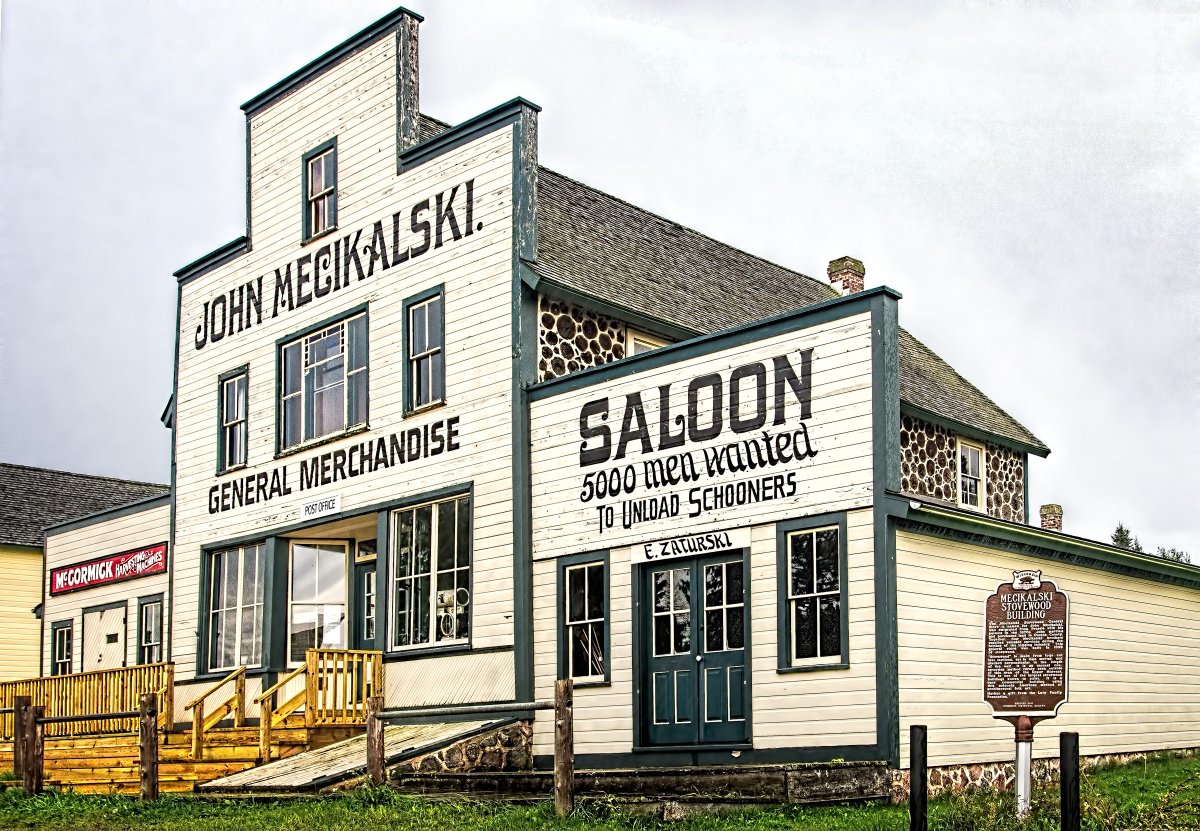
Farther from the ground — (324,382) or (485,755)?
(324,382)

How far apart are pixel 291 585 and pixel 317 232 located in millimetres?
6048

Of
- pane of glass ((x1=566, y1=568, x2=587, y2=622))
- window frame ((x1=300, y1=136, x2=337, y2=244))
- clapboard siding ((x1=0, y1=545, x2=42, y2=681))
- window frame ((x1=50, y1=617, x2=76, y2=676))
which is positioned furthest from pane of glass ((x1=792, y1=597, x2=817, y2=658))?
clapboard siding ((x1=0, y1=545, x2=42, y2=681))

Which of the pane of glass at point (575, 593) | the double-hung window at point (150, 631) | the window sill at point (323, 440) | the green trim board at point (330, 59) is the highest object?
the green trim board at point (330, 59)

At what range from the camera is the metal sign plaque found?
12.9 meters

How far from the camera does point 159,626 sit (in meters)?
28.8

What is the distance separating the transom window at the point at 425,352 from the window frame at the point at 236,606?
4.76 meters

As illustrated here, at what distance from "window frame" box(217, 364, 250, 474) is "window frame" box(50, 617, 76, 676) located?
677 cm

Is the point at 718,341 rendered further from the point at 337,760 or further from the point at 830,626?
the point at 337,760

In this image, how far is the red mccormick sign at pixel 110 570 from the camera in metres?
29.0

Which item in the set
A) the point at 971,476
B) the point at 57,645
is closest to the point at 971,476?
the point at 971,476

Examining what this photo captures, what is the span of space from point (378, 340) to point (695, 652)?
812 centimetres

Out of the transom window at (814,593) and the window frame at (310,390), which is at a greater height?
the window frame at (310,390)

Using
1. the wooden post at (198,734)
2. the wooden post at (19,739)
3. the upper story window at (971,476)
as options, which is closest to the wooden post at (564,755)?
the wooden post at (198,734)

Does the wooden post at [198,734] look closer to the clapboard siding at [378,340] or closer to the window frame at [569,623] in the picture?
the clapboard siding at [378,340]
